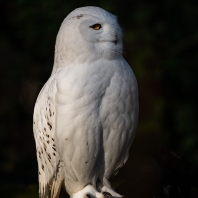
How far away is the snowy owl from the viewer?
7.27ft

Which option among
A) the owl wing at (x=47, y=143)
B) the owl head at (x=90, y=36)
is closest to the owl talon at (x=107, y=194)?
the owl wing at (x=47, y=143)

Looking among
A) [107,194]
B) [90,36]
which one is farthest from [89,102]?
[107,194]

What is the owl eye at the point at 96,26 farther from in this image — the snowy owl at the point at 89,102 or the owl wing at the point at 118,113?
the owl wing at the point at 118,113

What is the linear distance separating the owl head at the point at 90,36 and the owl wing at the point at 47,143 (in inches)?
7.8

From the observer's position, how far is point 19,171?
4.81m

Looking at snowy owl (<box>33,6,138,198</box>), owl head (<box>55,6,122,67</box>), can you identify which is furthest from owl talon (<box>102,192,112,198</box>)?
owl head (<box>55,6,122,67</box>)

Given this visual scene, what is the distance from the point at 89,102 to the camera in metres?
2.21

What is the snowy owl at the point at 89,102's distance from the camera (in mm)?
2217

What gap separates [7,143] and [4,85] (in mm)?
666

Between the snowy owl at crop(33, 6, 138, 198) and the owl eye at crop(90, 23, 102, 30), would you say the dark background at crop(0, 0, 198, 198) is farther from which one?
the owl eye at crop(90, 23, 102, 30)

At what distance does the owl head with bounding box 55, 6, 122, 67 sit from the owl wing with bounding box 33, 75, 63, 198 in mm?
198

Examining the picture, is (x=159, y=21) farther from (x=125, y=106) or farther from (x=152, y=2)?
(x=125, y=106)

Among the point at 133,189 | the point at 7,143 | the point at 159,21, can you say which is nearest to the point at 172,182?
the point at 133,189

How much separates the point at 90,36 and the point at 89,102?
303 millimetres
